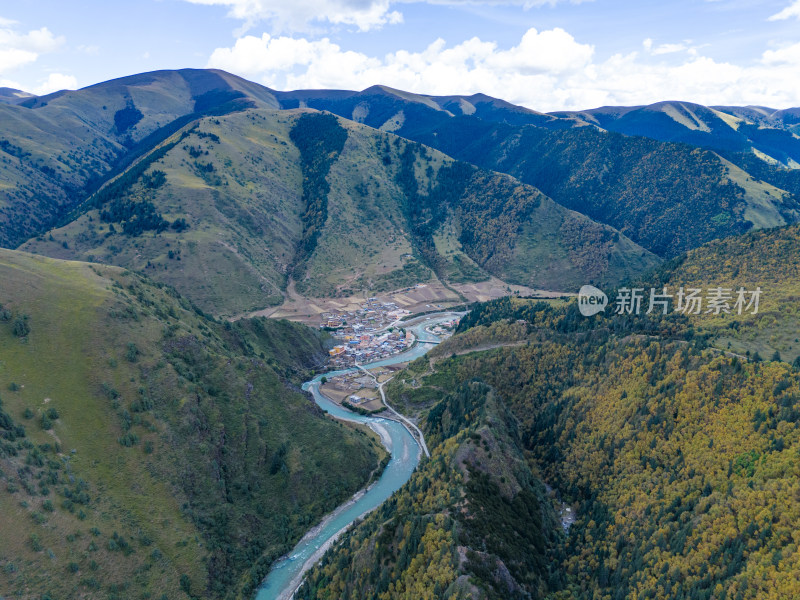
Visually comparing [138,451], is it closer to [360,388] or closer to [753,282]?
[360,388]

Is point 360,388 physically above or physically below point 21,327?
below

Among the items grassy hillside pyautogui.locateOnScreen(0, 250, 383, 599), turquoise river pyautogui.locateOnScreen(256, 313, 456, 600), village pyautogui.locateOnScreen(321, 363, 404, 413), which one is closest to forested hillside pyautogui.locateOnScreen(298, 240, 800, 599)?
turquoise river pyautogui.locateOnScreen(256, 313, 456, 600)

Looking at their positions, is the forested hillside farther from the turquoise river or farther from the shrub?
the shrub

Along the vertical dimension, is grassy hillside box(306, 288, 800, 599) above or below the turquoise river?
above

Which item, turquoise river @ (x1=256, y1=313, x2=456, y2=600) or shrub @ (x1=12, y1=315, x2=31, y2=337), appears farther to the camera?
shrub @ (x1=12, y1=315, x2=31, y2=337)

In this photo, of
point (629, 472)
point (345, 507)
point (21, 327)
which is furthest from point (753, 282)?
point (21, 327)

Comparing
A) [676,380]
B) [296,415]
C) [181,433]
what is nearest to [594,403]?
[676,380]
